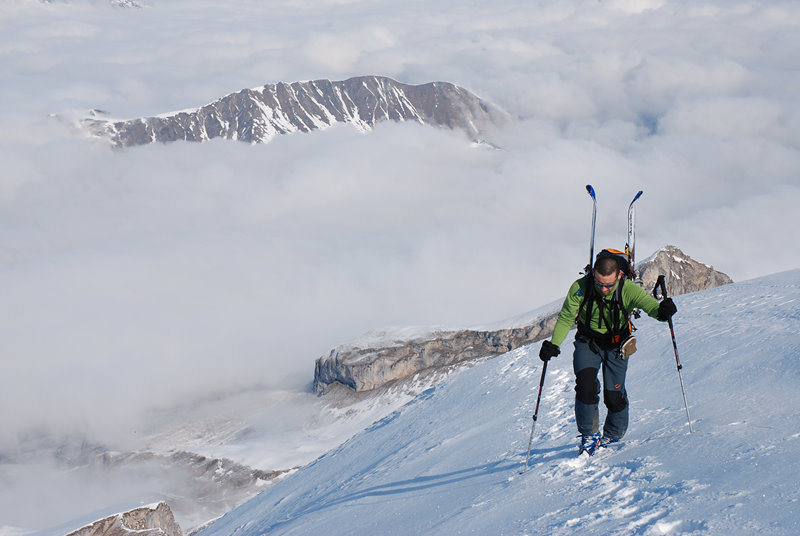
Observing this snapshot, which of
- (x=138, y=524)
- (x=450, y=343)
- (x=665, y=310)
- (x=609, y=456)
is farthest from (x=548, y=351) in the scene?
(x=450, y=343)

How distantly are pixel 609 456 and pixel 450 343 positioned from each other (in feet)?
506

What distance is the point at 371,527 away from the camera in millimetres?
11312

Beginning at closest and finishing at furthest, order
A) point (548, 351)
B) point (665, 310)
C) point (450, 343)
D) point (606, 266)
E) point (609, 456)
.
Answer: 1. point (606, 266)
2. point (665, 310)
3. point (548, 351)
4. point (609, 456)
5. point (450, 343)

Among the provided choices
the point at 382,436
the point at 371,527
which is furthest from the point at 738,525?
the point at 382,436

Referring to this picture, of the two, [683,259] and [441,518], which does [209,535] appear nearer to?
[441,518]

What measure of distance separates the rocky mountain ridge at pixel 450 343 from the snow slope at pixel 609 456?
137184 millimetres

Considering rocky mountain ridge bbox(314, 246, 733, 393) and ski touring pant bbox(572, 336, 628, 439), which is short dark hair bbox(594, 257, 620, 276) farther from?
rocky mountain ridge bbox(314, 246, 733, 393)

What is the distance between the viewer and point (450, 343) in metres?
163

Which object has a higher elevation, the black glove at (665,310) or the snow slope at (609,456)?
the black glove at (665,310)

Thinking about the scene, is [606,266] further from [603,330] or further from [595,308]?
[603,330]

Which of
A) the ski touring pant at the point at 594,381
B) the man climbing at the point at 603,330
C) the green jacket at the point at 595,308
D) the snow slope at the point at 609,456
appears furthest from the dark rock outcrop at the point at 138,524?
the green jacket at the point at 595,308

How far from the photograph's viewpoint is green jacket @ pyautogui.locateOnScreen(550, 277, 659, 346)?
9.15 metres

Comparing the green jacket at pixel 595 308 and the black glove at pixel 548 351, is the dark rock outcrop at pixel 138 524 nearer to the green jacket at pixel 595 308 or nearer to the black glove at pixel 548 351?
the black glove at pixel 548 351

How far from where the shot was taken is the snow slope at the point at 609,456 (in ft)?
26.3
